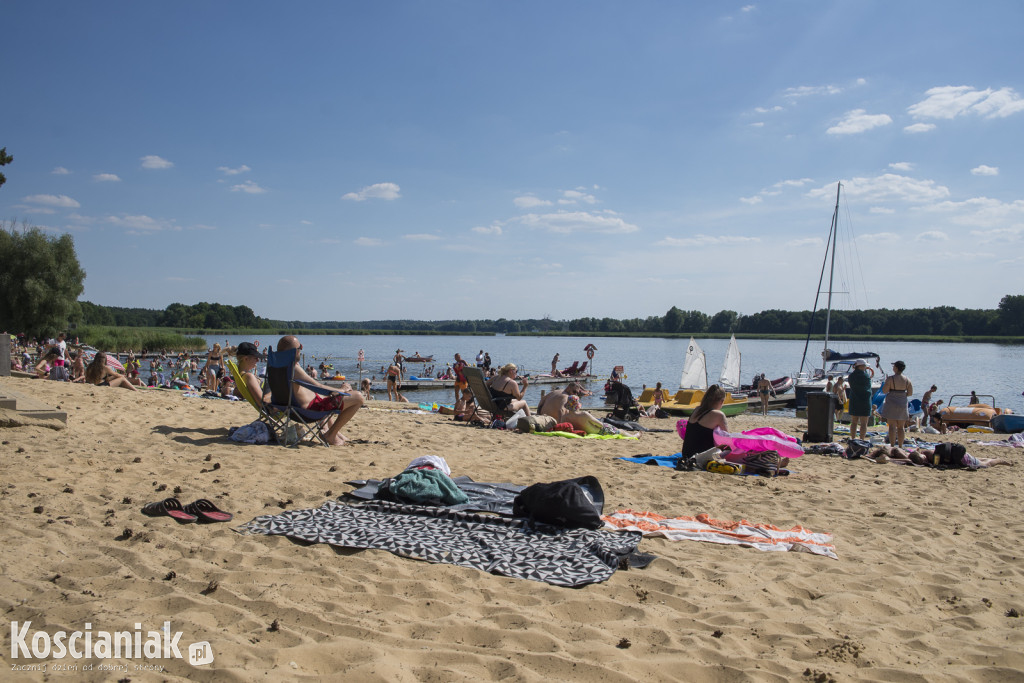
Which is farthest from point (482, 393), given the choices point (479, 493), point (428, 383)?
point (428, 383)

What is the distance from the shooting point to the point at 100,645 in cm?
217

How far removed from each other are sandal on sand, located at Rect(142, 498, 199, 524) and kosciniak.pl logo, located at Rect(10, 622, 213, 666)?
46.2 inches

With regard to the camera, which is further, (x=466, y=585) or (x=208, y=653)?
(x=466, y=585)

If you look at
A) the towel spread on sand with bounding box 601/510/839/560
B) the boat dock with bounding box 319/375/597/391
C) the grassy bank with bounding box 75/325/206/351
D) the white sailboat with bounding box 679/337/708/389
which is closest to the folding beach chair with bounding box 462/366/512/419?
the towel spread on sand with bounding box 601/510/839/560

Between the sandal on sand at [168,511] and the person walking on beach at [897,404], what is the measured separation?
349 inches

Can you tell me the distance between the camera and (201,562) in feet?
9.59

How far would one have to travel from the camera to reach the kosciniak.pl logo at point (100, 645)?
2.10 metres

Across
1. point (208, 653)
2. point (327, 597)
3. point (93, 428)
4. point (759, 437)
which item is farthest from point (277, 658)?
point (759, 437)

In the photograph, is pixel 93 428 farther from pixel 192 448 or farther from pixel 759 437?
pixel 759 437

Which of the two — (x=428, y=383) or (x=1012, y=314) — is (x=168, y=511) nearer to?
(x=428, y=383)

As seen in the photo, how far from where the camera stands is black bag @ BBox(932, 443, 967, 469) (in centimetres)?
716

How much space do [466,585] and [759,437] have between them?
4.58 meters

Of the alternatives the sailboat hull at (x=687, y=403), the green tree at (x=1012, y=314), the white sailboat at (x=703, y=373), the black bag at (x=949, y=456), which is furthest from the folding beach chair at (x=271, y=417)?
the green tree at (x=1012, y=314)

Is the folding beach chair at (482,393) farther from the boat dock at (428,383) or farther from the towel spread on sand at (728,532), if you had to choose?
the boat dock at (428,383)
